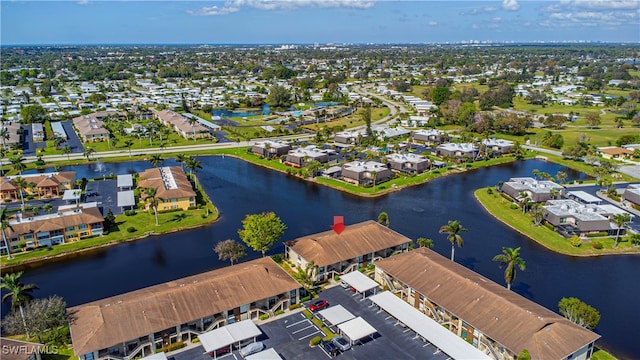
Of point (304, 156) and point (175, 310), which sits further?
point (304, 156)

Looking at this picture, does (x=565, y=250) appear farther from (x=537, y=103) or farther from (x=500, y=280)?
(x=537, y=103)

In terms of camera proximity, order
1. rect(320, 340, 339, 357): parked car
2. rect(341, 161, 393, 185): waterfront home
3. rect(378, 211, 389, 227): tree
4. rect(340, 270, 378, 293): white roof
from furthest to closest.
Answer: rect(341, 161, 393, 185): waterfront home → rect(378, 211, 389, 227): tree → rect(340, 270, 378, 293): white roof → rect(320, 340, 339, 357): parked car

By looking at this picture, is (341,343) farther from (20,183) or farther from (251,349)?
(20,183)

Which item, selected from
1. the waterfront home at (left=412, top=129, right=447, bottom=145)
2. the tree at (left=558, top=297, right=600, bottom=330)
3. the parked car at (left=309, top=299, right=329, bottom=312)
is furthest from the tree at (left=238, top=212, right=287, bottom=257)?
the waterfront home at (left=412, top=129, right=447, bottom=145)

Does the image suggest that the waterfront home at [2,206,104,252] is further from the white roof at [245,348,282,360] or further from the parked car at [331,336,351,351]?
the parked car at [331,336,351,351]

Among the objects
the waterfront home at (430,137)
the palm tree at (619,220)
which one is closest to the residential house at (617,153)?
the waterfront home at (430,137)

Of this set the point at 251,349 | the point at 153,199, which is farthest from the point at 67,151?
the point at 251,349

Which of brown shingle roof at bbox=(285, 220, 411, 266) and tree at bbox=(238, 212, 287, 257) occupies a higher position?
tree at bbox=(238, 212, 287, 257)
